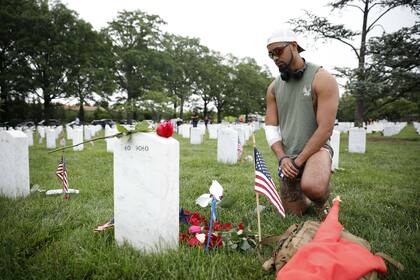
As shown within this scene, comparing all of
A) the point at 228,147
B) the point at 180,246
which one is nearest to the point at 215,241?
the point at 180,246

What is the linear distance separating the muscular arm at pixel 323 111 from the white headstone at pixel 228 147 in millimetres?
4476

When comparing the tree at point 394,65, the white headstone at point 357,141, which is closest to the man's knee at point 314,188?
the white headstone at point 357,141

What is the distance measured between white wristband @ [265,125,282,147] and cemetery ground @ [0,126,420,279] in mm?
Answer: 852

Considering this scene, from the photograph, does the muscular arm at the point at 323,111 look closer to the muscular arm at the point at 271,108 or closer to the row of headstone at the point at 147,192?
the muscular arm at the point at 271,108

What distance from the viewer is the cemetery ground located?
2041 millimetres

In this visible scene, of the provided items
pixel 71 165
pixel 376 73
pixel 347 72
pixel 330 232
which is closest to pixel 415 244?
pixel 330 232

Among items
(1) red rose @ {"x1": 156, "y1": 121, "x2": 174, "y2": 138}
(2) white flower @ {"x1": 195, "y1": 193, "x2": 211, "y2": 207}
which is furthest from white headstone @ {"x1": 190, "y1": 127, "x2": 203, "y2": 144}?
(1) red rose @ {"x1": 156, "y1": 121, "x2": 174, "y2": 138}

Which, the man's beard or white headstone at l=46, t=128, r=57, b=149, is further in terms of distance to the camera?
white headstone at l=46, t=128, r=57, b=149

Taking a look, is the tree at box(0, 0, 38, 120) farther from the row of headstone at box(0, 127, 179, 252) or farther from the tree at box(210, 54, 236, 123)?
the row of headstone at box(0, 127, 179, 252)

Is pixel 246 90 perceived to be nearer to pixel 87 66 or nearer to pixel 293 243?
pixel 87 66

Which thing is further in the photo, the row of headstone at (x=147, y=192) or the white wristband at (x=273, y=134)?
the white wristband at (x=273, y=134)

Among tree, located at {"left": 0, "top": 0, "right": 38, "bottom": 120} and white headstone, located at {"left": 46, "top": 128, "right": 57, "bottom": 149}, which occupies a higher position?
tree, located at {"left": 0, "top": 0, "right": 38, "bottom": 120}

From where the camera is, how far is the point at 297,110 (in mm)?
3213

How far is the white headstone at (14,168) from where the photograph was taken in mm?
4191
